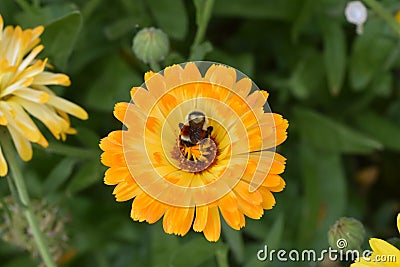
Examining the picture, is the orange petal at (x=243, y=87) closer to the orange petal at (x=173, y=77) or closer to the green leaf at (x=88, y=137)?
the orange petal at (x=173, y=77)

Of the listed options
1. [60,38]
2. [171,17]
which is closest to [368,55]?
[171,17]

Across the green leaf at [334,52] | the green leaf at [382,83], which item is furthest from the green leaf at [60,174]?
the green leaf at [382,83]

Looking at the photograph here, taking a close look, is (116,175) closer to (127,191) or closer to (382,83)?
(127,191)

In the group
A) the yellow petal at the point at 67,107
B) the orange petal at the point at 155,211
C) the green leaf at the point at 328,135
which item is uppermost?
the orange petal at the point at 155,211

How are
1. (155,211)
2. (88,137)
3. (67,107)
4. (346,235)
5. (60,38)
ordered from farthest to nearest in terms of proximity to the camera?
(88,137) → (60,38) → (67,107) → (346,235) → (155,211)

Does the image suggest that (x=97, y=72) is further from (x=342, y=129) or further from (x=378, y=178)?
(x=378, y=178)

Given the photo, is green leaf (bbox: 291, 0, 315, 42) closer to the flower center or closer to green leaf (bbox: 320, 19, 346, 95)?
green leaf (bbox: 320, 19, 346, 95)

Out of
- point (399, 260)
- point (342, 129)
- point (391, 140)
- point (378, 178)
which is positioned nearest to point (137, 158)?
point (399, 260)
